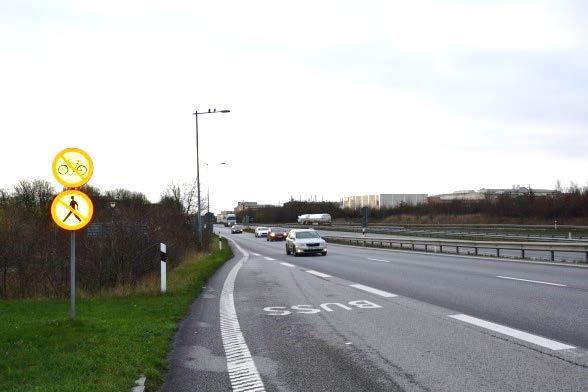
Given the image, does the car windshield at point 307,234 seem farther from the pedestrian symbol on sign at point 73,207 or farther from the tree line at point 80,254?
the pedestrian symbol on sign at point 73,207

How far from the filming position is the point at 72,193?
362 inches

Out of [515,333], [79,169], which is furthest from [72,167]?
[515,333]

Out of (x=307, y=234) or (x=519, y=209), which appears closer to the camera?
(x=307, y=234)

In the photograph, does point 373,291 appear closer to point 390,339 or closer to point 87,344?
point 390,339

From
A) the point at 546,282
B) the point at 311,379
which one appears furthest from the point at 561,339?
the point at 546,282

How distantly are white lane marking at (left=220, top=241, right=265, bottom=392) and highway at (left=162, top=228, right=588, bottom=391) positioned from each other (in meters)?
0.02

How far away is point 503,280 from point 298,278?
6265 millimetres

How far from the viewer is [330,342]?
7.86m

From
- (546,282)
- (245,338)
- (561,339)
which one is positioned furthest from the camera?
(546,282)

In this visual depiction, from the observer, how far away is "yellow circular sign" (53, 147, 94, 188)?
29.3 ft

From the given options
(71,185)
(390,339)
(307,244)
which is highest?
(71,185)

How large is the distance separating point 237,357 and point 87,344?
2093 millimetres

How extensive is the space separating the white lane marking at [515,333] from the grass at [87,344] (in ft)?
15.1

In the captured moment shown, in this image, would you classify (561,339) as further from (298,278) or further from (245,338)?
(298,278)
